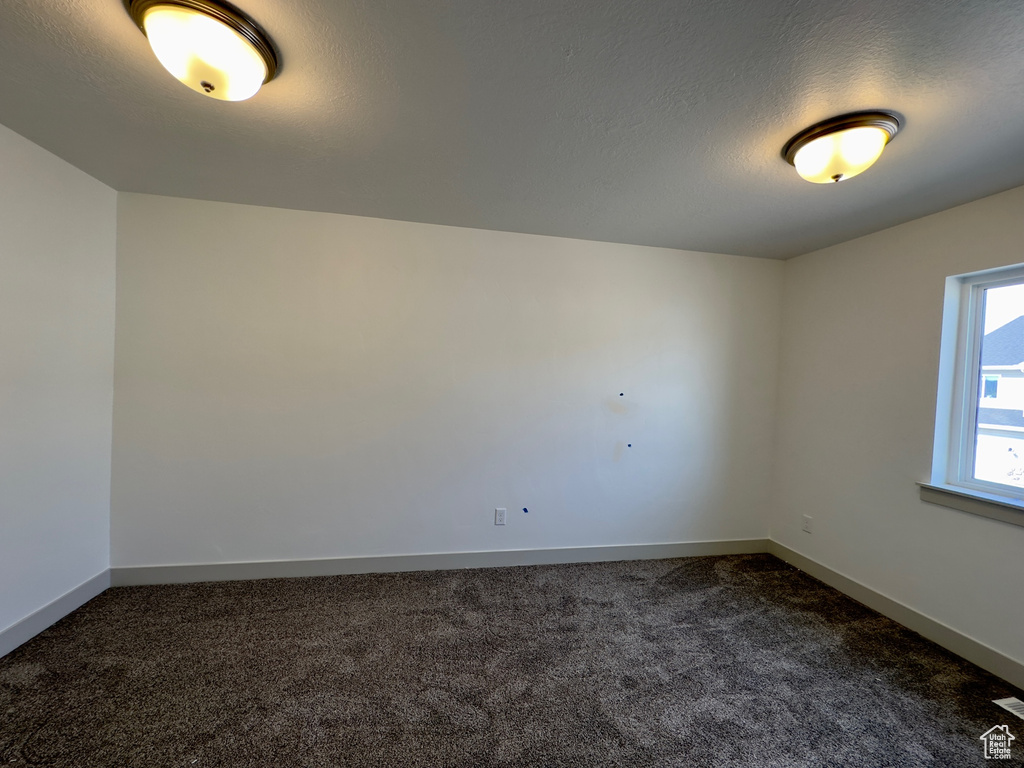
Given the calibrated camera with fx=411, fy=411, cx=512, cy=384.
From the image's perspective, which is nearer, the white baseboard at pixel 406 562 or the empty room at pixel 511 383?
the empty room at pixel 511 383

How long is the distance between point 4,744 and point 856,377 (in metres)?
4.42

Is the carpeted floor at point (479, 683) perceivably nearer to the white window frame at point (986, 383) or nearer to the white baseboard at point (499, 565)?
the white baseboard at point (499, 565)

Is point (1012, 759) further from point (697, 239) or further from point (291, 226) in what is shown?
point (291, 226)

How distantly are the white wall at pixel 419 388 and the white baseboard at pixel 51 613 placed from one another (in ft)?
0.52

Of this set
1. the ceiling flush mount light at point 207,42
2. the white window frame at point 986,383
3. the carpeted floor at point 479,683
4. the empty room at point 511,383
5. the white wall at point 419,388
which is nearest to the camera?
the ceiling flush mount light at point 207,42

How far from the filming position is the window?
81.5 inches

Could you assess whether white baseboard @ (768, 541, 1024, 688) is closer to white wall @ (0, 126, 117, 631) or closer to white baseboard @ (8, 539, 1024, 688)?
white baseboard @ (8, 539, 1024, 688)

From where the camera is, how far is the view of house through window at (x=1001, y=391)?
2.06 meters

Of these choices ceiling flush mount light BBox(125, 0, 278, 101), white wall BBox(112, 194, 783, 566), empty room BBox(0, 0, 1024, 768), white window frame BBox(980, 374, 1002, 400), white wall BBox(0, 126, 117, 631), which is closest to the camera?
ceiling flush mount light BBox(125, 0, 278, 101)

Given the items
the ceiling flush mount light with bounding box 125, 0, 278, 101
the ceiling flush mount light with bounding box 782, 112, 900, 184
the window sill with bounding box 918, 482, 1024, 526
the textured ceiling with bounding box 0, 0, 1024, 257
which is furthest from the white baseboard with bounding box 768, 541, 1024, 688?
the ceiling flush mount light with bounding box 125, 0, 278, 101

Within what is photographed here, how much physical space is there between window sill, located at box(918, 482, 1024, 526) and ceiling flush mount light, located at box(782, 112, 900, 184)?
176cm

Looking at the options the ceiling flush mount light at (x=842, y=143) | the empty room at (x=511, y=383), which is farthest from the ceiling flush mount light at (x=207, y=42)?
the ceiling flush mount light at (x=842, y=143)

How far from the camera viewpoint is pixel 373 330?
2.75m

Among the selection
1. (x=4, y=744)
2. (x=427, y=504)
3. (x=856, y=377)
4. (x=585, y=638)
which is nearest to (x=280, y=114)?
(x=427, y=504)
